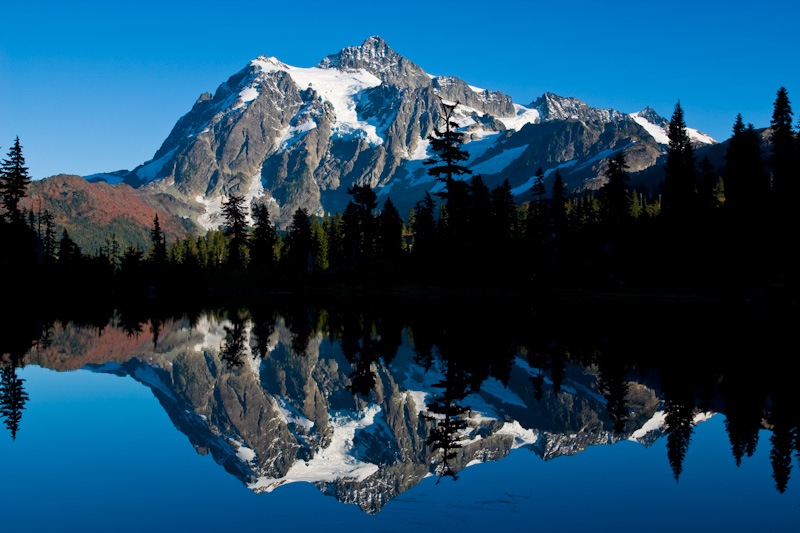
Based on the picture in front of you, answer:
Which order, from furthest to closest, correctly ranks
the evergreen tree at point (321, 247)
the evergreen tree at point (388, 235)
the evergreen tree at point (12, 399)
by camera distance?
the evergreen tree at point (321, 247), the evergreen tree at point (388, 235), the evergreen tree at point (12, 399)

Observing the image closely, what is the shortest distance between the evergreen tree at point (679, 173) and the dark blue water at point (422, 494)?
67555mm

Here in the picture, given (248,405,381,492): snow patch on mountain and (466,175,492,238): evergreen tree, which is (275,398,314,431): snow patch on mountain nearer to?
(248,405,381,492): snow patch on mountain

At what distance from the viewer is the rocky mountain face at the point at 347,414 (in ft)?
41.4

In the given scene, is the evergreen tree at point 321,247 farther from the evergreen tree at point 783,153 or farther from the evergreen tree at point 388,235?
the evergreen tree at point 783,153

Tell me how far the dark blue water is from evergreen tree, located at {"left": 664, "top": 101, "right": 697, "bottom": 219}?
67.6 metres

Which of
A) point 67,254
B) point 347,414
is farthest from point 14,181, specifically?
point 347,414

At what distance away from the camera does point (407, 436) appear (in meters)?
14.7

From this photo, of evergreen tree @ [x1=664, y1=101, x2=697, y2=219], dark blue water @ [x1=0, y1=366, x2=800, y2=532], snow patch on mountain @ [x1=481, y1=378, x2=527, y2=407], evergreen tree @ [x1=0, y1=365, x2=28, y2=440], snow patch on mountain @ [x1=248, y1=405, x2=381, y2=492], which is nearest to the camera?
dark blue water @ [x1=0, y1=366, x2=800, y2=532]

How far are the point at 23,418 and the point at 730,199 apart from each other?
77660 mm

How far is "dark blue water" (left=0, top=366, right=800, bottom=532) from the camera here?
8.81m

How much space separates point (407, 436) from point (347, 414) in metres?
3.31

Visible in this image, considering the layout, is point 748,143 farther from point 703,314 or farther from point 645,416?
point 645,416

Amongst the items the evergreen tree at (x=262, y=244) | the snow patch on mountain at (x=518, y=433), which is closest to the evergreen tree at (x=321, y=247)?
the evergreen tree at (x=262, y=244)

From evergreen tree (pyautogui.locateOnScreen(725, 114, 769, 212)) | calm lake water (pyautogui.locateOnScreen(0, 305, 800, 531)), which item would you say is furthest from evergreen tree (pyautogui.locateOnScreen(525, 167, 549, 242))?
calm lake water (pyautogui.locateOnScreen(0, 305, 800, 531))
